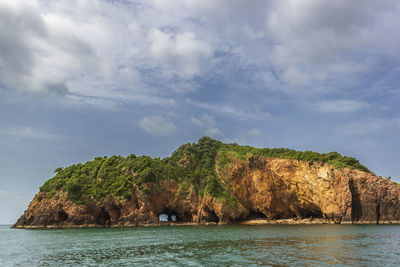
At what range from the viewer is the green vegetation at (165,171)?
7819 centimetres

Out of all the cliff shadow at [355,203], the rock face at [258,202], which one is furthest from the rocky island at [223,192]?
the rock face at [258,202]

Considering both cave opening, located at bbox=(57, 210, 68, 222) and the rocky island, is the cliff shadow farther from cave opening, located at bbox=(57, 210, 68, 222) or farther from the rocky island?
cave opening, located at bbox=(57, 210, 68, 222)

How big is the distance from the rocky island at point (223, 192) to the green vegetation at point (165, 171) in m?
0.27

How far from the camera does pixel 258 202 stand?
265 ft

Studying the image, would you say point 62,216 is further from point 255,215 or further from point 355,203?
point 355,203

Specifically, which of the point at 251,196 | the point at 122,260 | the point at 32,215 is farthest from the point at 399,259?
the point at 32,215

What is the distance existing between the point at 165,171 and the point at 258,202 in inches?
1158

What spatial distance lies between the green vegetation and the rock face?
1.72m

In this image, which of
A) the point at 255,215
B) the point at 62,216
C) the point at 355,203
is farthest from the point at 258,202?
the point at 62,216

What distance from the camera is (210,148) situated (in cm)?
10181

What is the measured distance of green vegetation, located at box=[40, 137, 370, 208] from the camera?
78188mm

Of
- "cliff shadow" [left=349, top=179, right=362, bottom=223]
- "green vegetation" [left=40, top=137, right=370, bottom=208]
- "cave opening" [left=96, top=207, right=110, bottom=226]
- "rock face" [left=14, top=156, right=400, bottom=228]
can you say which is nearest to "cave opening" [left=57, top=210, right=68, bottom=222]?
"rock face" [left=14, top=156, right=400, bottom=228]

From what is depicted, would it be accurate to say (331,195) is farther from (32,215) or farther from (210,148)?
(32,215)

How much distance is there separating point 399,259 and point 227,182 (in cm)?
6918
